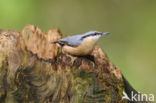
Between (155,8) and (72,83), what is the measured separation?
196 inches

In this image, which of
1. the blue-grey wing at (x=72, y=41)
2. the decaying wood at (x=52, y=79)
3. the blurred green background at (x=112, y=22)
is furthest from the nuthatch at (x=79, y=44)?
the blurred green background at (x=112, y=22)

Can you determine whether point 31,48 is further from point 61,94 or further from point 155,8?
point 155,8

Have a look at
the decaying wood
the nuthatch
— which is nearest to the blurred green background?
the nuthatch

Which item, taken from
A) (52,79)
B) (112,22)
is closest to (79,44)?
(52,79)

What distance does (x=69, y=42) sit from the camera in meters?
3.79

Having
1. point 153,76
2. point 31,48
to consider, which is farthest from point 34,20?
point 31,48

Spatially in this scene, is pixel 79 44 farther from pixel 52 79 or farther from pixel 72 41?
pixel 52 79

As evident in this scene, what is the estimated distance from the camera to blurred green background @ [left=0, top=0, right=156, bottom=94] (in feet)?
20.7

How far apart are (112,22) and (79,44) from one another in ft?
11.7

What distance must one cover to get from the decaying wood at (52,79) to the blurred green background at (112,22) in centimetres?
285

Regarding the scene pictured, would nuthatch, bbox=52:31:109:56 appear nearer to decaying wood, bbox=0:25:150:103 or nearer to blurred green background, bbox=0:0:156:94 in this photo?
decaying wood, bbox=0:25:150:103

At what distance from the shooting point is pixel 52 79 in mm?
3074

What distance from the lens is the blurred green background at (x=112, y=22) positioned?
6320mm

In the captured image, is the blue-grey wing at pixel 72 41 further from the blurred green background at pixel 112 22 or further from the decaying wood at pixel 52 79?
the blurred green background at pixel 112 22
